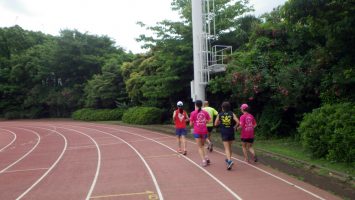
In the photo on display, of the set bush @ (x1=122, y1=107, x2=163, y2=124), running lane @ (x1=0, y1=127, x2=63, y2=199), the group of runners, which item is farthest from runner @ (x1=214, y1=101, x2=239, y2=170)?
bush @ (x1=122, y1=107, x2=163, y2=124)

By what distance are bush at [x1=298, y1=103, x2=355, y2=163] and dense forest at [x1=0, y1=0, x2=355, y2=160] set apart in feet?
0.22

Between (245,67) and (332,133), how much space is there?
768 centimetres

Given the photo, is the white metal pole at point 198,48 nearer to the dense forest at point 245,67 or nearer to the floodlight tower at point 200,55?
the floodlight tower at point 200,55

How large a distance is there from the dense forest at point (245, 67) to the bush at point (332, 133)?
7 centimetres

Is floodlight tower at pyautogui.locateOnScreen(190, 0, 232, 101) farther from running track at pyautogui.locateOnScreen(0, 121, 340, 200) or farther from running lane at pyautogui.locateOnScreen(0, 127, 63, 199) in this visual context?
running lane at pyautogui.locateOnScreen(0, 127, 63, 199)

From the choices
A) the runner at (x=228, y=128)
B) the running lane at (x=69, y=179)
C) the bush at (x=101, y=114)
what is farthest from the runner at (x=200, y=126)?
the bush at (x=101, y=114)

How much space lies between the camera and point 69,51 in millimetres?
54844

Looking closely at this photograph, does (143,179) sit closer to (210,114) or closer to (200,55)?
(210,114)

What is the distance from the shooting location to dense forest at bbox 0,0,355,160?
1135cm

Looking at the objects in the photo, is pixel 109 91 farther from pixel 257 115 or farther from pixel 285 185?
pixel 285 185

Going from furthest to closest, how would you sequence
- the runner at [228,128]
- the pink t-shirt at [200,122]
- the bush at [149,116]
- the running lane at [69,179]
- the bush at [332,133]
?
the bush at [149,116], the pink t-shirt at [200,122], the runner at [228,128], the bush at [332,133], the running lane at [69,179]

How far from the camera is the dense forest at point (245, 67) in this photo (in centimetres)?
1135

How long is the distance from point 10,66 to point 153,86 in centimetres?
4240

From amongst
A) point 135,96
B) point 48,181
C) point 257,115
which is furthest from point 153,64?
point 48,181
